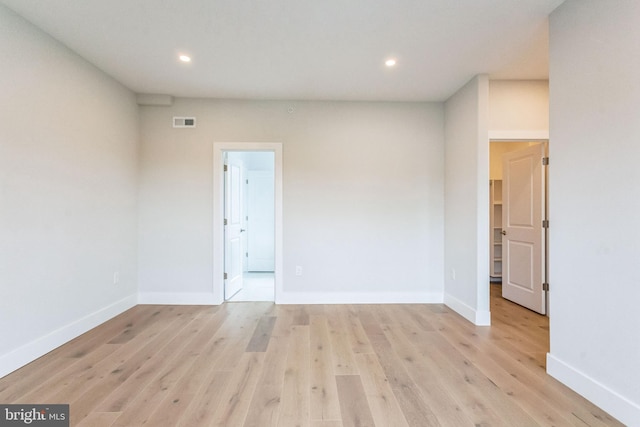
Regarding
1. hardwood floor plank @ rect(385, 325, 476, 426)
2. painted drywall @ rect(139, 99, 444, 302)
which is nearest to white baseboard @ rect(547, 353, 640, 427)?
hardwood floor plank @ rect(385, 325, 476, 426)

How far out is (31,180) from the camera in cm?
214

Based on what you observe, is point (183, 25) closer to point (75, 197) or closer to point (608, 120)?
point (75, 197)

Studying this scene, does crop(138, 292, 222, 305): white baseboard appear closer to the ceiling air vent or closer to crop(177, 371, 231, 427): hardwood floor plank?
crop(177, 371, 231, 427): hardwood floor plank

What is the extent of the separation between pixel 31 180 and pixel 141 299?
1.87 meters

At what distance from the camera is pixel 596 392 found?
1652mm

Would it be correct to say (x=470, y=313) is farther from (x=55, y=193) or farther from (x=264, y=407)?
(x=55, y=193)

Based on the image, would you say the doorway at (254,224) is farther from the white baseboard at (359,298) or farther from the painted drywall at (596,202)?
the painted drywall at (596,202)

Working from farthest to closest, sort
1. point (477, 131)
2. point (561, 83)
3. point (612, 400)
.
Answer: point (477, 131)
point (561, 83)
point (612, 400)

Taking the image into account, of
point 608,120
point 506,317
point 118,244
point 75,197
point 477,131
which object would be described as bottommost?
point 506,317

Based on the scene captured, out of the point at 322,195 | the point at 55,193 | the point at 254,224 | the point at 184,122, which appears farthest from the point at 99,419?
the point at 254,224

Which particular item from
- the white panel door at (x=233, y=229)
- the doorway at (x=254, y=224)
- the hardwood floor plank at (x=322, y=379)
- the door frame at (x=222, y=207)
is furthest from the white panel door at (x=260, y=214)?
the hardwood floor plank at (x=322, y=379)

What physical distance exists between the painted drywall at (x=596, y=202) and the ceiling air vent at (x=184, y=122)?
357 cm

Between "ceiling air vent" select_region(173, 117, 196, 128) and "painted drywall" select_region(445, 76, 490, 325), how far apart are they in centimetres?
320

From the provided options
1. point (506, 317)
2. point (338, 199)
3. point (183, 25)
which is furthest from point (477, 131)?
point (183, 25)
